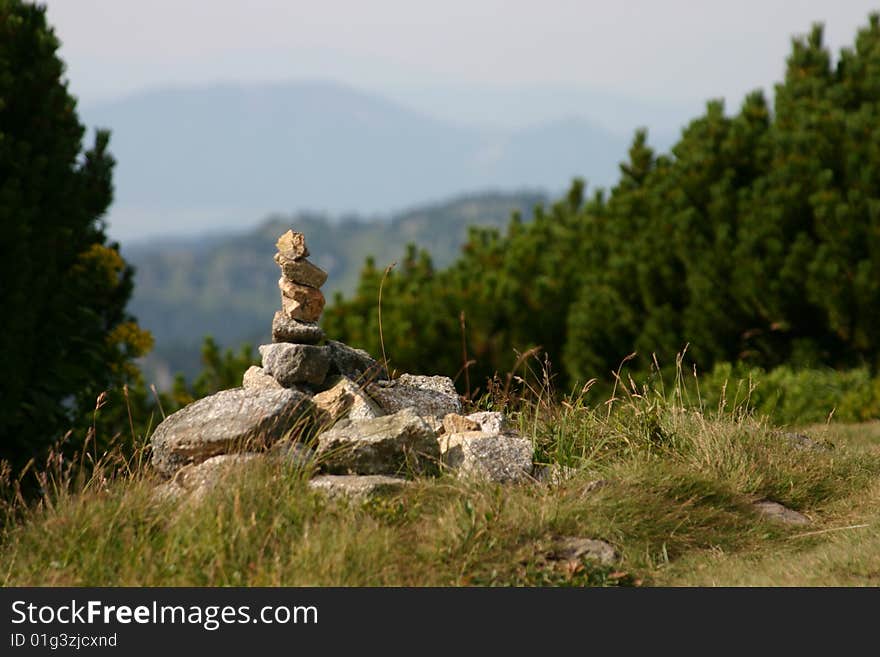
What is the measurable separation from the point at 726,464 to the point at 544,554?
7.47 ft

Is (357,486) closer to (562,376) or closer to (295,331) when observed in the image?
(295,331)

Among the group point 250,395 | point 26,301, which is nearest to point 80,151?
point 26,301

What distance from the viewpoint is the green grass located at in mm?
6023

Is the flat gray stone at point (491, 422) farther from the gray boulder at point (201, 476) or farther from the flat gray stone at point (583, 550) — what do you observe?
the gray boulder at point (201, 476)

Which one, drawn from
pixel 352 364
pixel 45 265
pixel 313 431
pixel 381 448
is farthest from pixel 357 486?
pixel 45 265

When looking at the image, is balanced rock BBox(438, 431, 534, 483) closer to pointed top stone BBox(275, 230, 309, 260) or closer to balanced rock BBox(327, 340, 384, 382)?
balanced rock BBox(327, 340, 384, 382)

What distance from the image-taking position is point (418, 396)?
877 centimetres

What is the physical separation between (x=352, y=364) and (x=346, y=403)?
697mm

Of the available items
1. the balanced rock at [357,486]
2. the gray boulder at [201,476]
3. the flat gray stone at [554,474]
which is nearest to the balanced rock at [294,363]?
the gray boulder at [201,476]

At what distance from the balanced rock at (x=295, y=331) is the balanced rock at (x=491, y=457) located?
1519 mm

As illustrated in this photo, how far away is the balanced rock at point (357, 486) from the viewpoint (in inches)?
269

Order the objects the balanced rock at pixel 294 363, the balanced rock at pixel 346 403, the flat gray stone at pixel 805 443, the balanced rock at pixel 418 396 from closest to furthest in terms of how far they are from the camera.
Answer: the balanced rock at pixel 346 403, the balanced rock at pixel 294 363, the balanced rock at pixel 418 396, the flat gray stone at pixel 805 443

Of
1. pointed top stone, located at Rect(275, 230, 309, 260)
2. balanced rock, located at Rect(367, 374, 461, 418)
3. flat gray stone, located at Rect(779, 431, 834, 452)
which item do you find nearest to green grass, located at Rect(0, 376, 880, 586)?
flat gray stone, located at Rect(779, 431, 834, 452)

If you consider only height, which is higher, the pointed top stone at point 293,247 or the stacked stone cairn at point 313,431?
the pointed top stone at point 293,247
